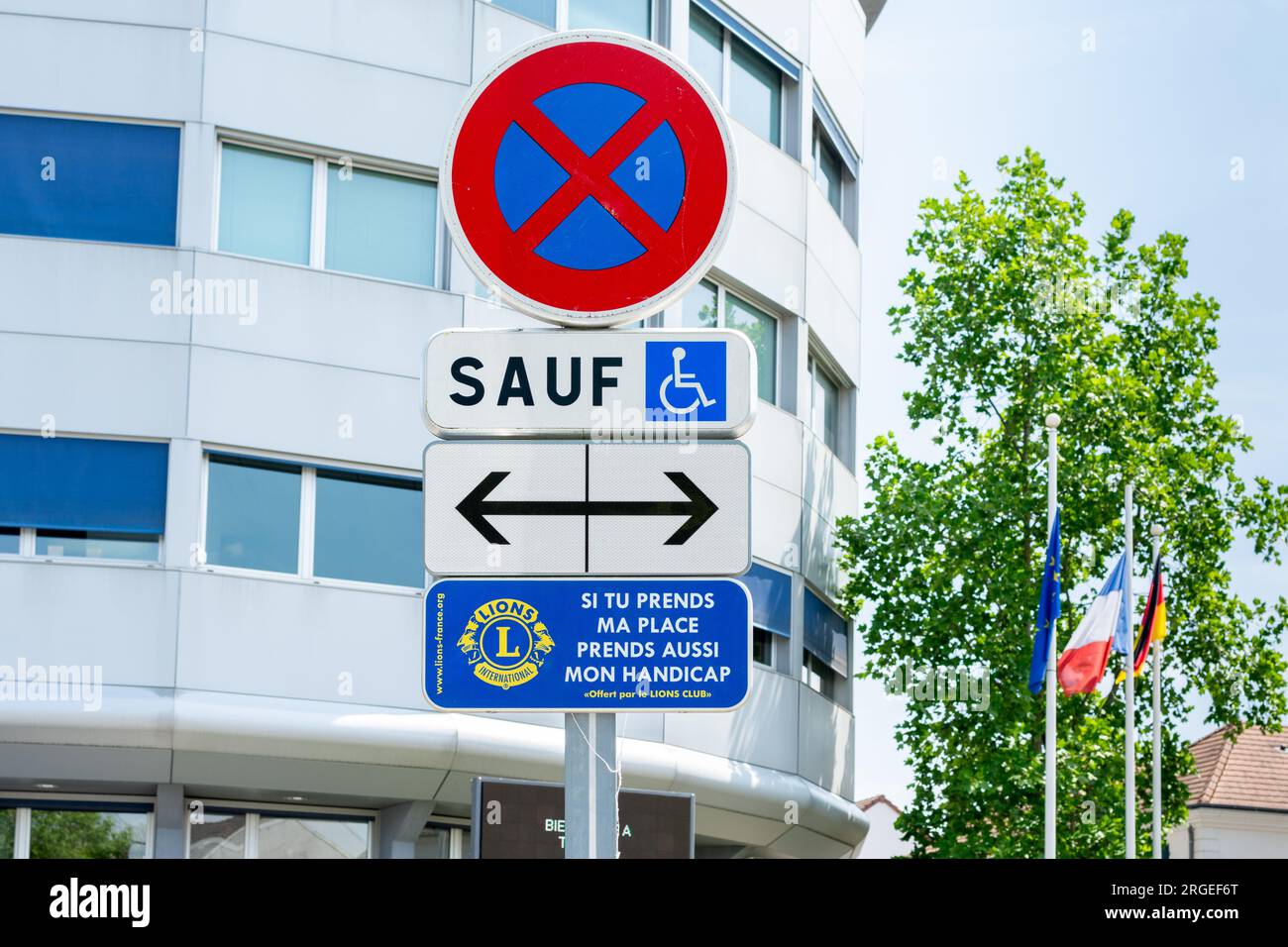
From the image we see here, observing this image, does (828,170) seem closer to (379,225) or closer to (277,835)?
(379,225)

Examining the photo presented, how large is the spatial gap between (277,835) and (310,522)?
3631 millimetres

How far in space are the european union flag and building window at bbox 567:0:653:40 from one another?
9.92 metres

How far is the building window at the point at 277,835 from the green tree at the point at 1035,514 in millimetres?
9958

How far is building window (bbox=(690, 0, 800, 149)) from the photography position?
22.1 meters

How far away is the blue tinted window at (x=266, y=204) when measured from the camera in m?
18.0

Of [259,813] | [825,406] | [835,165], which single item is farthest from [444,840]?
[835,165]

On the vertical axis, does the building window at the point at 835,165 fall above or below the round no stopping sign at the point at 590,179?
above

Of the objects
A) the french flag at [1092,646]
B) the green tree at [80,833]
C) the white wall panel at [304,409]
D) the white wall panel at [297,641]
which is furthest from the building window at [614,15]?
the french flag at [1092,646]

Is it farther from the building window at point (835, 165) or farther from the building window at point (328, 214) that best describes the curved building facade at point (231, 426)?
the building window at point (835, 165)

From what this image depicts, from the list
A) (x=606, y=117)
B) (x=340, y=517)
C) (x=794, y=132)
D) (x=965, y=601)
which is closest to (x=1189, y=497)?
(x=965, y=601)

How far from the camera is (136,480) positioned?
17172mm
